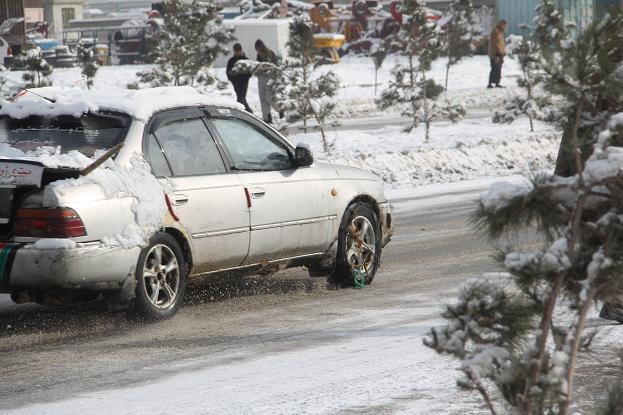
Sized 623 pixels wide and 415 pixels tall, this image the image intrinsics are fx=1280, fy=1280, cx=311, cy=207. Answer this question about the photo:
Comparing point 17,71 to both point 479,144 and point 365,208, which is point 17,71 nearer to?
point 479,144

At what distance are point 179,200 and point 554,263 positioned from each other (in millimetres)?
5115

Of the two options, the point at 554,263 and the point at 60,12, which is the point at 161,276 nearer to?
the point at 554,263

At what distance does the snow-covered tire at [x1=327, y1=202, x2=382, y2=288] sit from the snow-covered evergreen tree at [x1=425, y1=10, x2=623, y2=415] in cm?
586

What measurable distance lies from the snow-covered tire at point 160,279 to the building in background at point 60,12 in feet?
225

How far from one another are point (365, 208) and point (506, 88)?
30099 millimetres

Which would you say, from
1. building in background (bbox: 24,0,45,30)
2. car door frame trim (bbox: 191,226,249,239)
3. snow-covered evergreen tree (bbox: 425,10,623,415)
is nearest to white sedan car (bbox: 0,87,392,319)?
car door frame trim (bbox: 191,226,249,239)

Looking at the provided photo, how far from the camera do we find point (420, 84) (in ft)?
79.3

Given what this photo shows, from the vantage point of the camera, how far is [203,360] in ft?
23.9

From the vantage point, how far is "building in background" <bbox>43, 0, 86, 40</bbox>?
259 ft

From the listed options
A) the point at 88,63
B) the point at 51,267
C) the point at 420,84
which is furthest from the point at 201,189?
the point at 88,63

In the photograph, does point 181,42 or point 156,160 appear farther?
point 181,42

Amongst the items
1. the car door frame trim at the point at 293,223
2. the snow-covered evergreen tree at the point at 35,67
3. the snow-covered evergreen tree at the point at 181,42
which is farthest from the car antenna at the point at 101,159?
the snow-covered evergreen tree at the point at 35,67

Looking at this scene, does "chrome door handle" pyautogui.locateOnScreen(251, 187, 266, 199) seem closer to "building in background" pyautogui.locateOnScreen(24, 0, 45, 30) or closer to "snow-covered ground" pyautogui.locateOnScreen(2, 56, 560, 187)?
"snow-covered ground" pyautogui.locateOnScreen(2, 56, 560, 187)

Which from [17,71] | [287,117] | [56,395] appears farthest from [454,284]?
[17,71]
